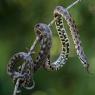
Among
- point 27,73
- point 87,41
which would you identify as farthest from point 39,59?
point 87,41

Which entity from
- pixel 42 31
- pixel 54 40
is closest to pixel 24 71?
pixel 42 31

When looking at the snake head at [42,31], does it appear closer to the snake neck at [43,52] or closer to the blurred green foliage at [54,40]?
the snake neck at [43,52]

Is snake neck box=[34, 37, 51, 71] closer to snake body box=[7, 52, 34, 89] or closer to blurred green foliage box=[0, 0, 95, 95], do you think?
snake body box=[7, 52, 34, 89]

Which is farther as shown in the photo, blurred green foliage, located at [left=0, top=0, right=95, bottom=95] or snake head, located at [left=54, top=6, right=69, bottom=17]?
blurred green foliage, located at [left=0, top=0, right=95, bottom=95]

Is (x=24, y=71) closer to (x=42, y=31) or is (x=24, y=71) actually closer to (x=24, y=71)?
(x=24, y=71)

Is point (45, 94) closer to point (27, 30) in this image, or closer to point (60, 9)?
point (27, 30)

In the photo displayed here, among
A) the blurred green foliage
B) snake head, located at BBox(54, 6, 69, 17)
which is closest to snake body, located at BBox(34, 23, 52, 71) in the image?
snake head, located at BBox(54, 6, 69, 17)

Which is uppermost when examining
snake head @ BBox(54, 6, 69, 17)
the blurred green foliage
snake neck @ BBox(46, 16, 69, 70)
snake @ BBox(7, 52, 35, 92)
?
the blurred green foliage

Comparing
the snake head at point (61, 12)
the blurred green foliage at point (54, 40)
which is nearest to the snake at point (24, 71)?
the snake head at point (61, 12)
